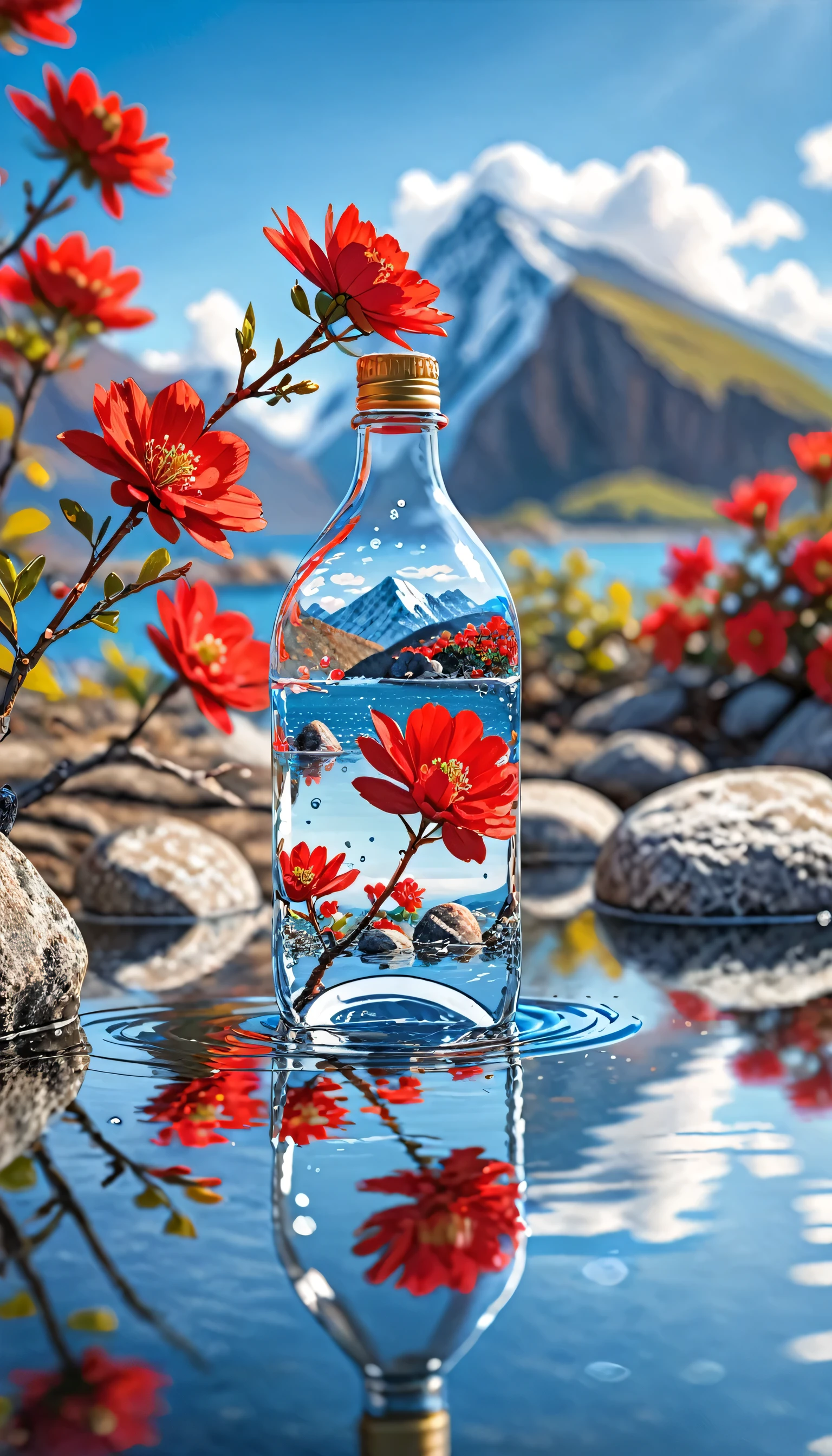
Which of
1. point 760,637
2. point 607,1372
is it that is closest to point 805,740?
point 760,637

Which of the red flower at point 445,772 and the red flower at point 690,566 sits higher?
the red flower at point 690,566

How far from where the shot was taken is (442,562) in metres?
1.76

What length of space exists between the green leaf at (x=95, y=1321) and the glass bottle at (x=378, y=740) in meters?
0.72

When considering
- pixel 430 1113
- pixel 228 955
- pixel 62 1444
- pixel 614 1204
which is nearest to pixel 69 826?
pixel 228 955

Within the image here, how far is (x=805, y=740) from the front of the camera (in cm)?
466

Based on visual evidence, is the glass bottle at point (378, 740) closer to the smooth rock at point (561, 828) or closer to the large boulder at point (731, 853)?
the large boulder at point (731, 853)

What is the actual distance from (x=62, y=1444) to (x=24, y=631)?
4.33 m

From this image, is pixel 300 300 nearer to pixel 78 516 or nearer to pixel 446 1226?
pixel 78 516

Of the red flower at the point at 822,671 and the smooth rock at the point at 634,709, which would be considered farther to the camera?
the smooth rock at the point at 634,709

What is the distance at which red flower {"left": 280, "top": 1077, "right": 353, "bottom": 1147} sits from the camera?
54.0 inches

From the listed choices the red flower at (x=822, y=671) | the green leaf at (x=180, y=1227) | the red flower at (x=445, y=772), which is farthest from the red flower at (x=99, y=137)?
the red flower at (x=822, y=671)

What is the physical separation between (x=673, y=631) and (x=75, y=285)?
3548mm

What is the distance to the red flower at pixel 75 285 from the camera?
6.07ft

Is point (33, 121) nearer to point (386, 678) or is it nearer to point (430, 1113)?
point (386, 678)
